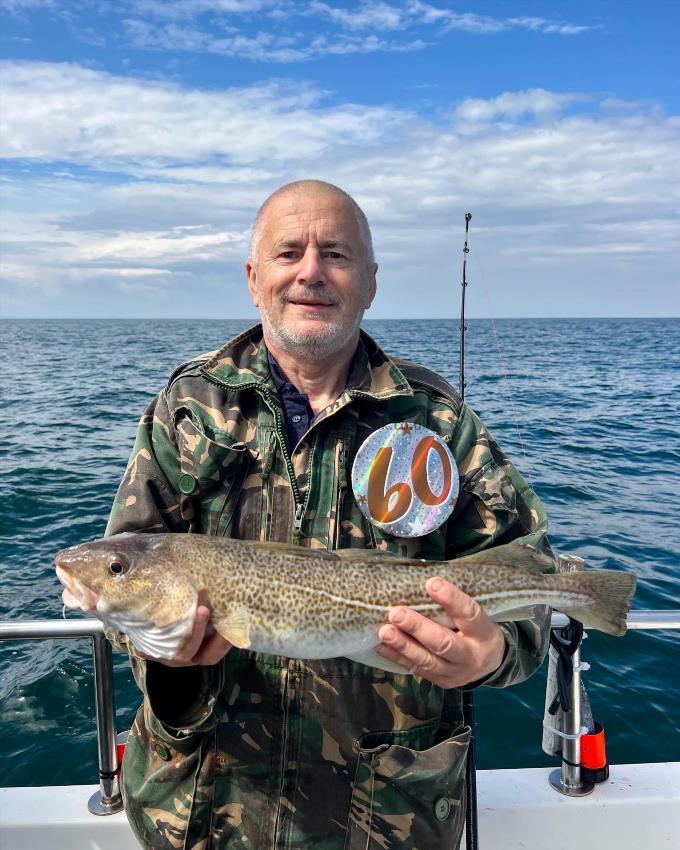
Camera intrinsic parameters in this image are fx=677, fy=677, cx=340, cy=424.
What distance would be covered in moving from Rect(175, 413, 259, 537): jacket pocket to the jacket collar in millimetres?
293

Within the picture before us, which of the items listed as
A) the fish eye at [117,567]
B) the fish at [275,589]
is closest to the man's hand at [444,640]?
the fish at [275,589]

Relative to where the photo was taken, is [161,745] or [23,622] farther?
[23,622]

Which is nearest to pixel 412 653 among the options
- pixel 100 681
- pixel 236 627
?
pixel 236 627

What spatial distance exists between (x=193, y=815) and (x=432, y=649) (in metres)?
1.28

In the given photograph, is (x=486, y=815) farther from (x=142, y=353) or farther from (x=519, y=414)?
(x=142, y=353)

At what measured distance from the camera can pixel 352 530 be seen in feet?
10.4

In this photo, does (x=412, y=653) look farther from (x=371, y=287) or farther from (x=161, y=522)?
(x=371, y=287)

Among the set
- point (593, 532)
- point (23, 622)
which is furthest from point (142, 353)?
point (23, 622)

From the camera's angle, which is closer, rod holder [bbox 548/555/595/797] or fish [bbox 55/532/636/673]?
fish [bbox 55/532/636/673]

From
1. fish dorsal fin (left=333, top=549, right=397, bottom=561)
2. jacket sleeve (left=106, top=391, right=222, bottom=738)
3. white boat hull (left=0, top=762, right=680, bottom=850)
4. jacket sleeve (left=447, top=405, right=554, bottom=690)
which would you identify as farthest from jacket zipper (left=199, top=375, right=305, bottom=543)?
white boat hull (left=0, top=762, right=680, bottom=850)

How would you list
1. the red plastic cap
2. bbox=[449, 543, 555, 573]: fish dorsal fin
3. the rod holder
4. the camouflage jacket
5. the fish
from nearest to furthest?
the fish → the camouflage jacket → bbox=[449, 543, 555, 573]: fish dorsal fin → the rod holder → the red plastic cap

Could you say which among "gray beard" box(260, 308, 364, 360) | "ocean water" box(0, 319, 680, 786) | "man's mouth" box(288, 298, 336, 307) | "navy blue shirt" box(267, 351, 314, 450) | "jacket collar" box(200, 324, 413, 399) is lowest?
"ocean water" box(0, 319, 680, 786)

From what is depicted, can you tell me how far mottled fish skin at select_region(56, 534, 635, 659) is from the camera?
282 centimetres

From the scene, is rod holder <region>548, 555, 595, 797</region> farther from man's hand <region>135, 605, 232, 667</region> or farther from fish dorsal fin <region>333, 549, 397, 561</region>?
man's hand <region>135, 605, 232, 667</region>
